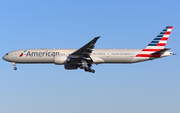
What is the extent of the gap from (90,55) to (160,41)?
38.5ft

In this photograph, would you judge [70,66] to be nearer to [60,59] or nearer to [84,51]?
[60,59]

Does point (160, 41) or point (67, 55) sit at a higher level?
point (160, 41)

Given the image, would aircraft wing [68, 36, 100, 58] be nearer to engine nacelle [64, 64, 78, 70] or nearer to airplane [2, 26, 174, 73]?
airplane [2, 26, 174, 73]

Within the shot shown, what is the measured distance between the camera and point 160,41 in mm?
56812

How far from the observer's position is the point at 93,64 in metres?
56.4

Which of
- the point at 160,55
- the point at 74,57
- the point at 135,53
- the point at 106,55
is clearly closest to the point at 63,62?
the point at 74,57

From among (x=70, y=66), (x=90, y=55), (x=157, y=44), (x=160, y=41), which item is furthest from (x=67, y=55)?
(x=160, y=41)

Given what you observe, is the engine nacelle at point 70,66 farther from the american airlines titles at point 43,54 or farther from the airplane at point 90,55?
the american airlines titles at point 43,54

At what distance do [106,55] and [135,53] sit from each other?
4651mm

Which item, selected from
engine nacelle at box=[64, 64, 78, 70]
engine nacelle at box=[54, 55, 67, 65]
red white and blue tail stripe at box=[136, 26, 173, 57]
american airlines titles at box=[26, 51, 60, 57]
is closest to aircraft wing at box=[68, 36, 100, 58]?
engine nacelle at box=[54, 55, 67, 65]

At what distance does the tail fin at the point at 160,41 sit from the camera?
56.3m

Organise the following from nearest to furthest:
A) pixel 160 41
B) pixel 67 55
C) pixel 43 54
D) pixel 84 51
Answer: pixel 84 51
pixel 160 41
pixel 67 55
pixel 43 54

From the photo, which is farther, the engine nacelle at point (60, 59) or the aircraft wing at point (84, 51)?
the engine nacelle at point (60, 59)

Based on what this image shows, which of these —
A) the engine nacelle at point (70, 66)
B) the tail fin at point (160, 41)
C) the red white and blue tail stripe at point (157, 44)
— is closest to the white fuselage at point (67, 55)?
the red white and blue tail stripe at point (157, 44)
